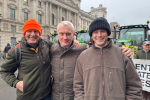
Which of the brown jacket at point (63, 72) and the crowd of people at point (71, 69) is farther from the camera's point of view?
the brown jacket at point (63, 72)

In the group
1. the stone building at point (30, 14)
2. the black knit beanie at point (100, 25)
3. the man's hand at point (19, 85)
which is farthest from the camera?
the stone building at point (30, 14)

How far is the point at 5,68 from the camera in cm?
202

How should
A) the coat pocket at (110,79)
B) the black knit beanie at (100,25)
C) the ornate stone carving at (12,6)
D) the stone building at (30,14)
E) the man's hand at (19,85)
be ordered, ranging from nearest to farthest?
the coat pocket at (110,79), the black knit beanie at (100,25), the man's hand at (19,85), the stone building at (30,14), the ornate stone carving at (12,6)

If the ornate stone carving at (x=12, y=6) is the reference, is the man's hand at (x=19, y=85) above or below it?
below

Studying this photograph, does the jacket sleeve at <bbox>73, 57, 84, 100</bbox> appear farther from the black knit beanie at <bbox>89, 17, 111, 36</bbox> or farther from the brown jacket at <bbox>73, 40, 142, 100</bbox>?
the black knit beanie at <bbox>89, 17, 111, 36</bbox>

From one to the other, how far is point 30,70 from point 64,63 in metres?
0.63

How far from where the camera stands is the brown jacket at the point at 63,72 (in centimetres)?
204

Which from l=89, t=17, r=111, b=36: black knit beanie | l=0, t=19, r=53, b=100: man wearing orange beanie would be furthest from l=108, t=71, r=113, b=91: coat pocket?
l=0, t=19, r=53, b=100: man wearing orange beanie

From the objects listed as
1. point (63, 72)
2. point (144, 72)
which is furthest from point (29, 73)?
point (144, 72)

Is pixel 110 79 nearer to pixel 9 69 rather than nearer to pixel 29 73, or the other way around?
→ pixel 29 73

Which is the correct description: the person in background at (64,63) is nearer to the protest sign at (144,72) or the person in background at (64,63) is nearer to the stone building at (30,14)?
the protest sign at (144,72)

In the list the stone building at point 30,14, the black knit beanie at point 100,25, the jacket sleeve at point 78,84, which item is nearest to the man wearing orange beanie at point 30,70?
the jacket sleeve at point 78,84

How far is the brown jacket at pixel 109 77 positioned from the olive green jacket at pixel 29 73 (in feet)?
2.47

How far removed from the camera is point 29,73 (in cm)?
199
